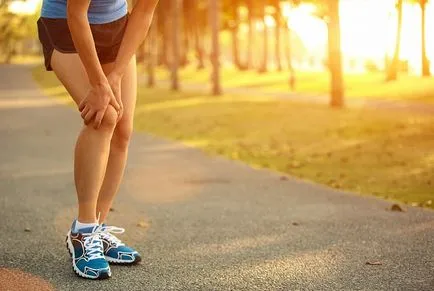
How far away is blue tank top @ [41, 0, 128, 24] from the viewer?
13.0 feet

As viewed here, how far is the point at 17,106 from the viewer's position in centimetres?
2178

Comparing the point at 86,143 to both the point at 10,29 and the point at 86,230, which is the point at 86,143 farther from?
the point at 10,29

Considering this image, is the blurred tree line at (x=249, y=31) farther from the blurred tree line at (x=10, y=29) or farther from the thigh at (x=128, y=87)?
the thigh at (x=128, y=87)

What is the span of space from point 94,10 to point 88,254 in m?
1.23

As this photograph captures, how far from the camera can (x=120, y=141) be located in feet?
14.2

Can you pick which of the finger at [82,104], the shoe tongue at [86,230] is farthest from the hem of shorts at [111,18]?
the shoe tongue at [86,230]

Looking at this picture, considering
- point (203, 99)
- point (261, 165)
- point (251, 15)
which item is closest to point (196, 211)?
point (261, 165)

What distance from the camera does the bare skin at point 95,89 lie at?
3844mm

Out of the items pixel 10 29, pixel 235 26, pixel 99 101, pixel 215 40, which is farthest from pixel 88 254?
pixel 235 26

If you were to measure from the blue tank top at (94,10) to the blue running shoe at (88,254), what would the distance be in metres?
1.08

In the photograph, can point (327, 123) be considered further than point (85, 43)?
Yes

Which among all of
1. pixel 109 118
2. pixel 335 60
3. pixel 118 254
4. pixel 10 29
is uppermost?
pixel 10 29

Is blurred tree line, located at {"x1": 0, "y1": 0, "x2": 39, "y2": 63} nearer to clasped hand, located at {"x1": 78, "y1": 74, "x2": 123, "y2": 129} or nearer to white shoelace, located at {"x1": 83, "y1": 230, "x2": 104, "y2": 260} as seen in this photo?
clasped hand, located at {"x1": 78, "y1": 74, "x2": 123, "y2": 129}

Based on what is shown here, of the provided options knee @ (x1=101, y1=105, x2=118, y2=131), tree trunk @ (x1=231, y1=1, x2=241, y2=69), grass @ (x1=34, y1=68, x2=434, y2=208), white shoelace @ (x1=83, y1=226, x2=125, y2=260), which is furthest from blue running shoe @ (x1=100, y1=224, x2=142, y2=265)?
tree trunk @ (x1=231, y1=1, x2=241, y2=69)
